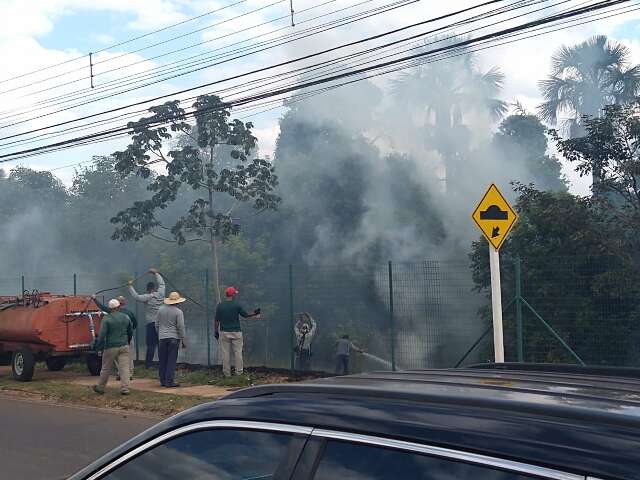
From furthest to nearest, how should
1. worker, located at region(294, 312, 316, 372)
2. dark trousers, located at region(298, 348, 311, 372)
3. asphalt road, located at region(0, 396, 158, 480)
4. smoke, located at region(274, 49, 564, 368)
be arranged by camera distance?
smoke, located at region(274, 49, 564, 368) < worker, located at region(294, 312, 316, 372) < dark trousers, located at region(298, 348, 311, 372) < asphalt road, located at region(0, 396, 158, 480)

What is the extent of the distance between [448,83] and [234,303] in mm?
24169

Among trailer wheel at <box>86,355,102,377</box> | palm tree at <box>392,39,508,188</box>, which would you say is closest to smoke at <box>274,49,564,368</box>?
palm tree at <box>392,39,508,188</box>

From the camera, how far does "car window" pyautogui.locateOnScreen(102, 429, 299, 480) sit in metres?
2.44

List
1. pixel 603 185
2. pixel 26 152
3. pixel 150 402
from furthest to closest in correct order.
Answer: pixel 26 152
pixel 603 185
pixel 150 402

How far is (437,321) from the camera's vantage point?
48.6 feet

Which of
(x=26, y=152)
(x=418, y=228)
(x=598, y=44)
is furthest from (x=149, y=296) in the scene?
(x=598, y=44)

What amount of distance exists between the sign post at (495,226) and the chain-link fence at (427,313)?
188 centimetres

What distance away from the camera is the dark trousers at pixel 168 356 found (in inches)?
599

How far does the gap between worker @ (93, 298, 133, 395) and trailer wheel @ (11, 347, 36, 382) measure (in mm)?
3174

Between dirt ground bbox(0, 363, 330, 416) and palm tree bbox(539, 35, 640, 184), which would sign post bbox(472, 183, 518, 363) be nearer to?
dirt ground bbox(0, 363, 330, 416)

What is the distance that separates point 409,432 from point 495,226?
9.19 m

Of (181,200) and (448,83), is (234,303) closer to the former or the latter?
(448,83)

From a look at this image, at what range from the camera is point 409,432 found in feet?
7.00

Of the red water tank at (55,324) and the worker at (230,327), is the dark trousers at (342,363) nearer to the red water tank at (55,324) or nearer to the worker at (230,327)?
the worker at (230,327)
